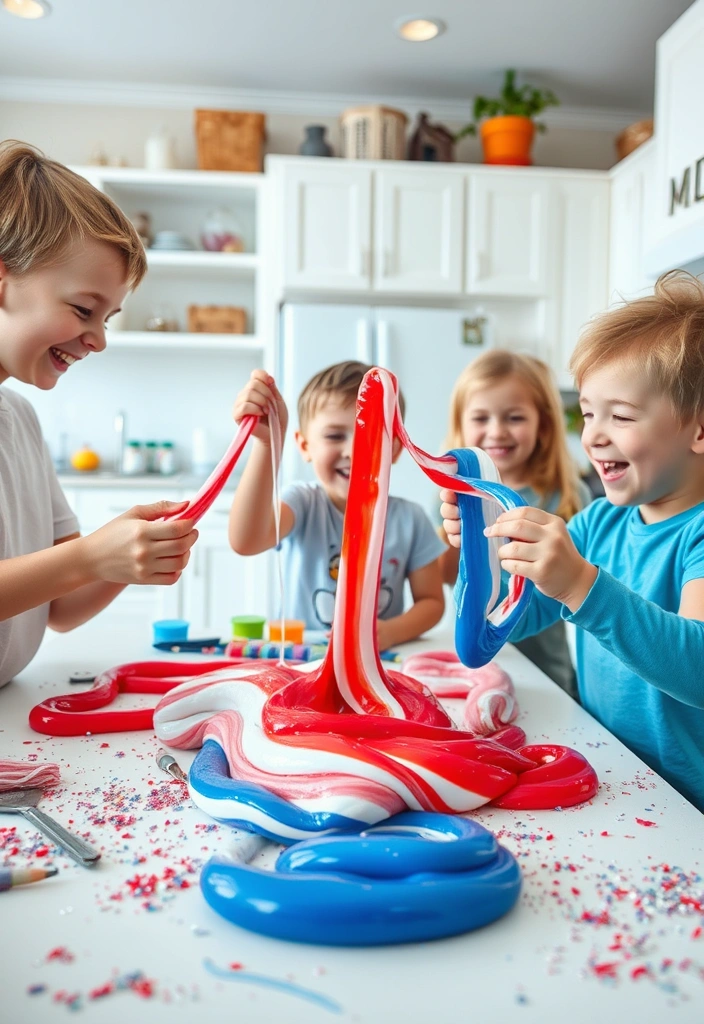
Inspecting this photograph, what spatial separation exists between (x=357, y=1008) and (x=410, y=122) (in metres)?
3.78

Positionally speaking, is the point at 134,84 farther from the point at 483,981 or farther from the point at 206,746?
the point at 483,981

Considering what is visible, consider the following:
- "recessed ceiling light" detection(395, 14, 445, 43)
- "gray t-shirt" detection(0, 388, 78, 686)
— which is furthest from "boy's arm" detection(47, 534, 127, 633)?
"recessed ceiling light" detection(395, 14, 445, 43)

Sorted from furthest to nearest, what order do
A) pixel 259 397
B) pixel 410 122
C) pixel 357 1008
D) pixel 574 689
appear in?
pixel 410 122, pixel 574 689, pixel 259 397, pixel 357 1008

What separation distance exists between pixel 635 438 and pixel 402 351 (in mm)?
2291

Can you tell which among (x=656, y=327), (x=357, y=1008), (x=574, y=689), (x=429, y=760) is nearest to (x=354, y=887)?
(x=357, y=1008)

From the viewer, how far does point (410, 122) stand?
146 inches

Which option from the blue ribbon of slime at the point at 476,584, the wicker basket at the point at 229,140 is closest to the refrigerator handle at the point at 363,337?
the wicker basket at the point at 229,140

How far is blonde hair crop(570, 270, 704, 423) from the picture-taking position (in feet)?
3.38

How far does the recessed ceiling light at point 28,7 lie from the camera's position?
9.22 feet

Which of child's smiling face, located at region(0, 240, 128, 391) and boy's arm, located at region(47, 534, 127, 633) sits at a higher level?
child's smiling face, located at region(0, 240, 128, 391)

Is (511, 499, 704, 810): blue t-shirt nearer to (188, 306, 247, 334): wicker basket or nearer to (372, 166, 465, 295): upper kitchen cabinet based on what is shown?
(372, 166, 465, 295): upper kitchen cabinet

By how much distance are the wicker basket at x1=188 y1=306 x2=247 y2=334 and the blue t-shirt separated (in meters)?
2.51

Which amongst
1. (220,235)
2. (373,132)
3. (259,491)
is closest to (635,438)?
(259,491)

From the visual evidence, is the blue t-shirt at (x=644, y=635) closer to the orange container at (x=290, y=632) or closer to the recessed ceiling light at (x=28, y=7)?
the orange container at (x=290, y=632)
